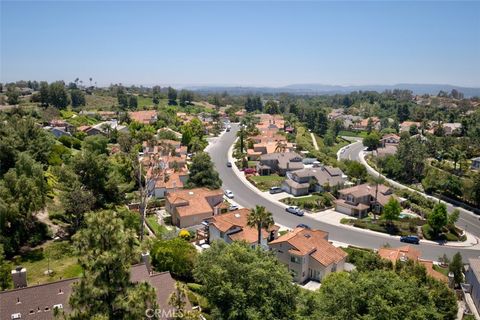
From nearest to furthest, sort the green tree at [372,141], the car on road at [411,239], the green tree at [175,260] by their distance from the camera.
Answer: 1. the green tree at [175,260]
2. the car on road at [411,239]
3. the green tree at [372,141]

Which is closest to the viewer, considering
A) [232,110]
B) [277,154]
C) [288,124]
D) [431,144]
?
[277,154]

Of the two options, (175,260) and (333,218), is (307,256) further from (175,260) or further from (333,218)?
(333,218)

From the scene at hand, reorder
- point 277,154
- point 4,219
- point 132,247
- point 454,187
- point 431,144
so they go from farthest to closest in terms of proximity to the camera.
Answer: point 431,144 → point 277,154 → point 454,187 → point 4,219 → point 132,247

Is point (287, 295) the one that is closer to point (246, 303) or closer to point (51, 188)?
point (246, 303)

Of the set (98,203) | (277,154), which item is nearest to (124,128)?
(277,154)

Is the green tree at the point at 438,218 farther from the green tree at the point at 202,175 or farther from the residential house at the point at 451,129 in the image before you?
the residential house at the point at 451,129

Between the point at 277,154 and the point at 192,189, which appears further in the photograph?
the point at 277,154

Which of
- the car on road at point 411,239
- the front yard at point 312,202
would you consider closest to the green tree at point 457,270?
the car on road at point 411,239
